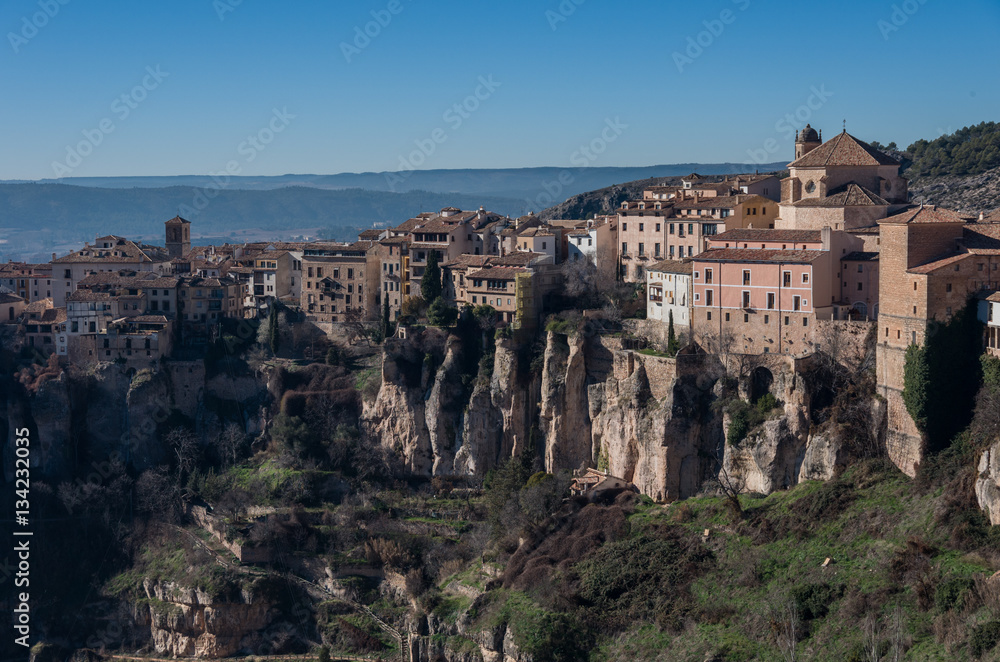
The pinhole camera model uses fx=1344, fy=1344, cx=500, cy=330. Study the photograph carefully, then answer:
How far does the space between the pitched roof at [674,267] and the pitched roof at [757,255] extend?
132cm

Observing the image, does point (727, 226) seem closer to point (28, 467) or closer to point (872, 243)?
point (872, 243)

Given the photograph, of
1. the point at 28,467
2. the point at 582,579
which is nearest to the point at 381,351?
the point at 28,467

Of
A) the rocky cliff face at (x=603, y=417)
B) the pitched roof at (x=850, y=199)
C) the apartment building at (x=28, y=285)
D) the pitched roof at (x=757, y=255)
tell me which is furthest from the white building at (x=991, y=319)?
the apartment building at (x=28, y=285)

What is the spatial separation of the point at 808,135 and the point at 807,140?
11.8 inches

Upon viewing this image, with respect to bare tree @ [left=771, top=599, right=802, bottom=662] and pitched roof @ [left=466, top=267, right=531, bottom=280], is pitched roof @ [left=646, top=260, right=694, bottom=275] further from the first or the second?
bare tree @ [left=771, top=599, right=802, bottom=662]

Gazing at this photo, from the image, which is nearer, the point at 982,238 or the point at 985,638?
the point at 985,638

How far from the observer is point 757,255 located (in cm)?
5147

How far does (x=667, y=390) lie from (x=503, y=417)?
1007 cm

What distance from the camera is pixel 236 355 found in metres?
70.9

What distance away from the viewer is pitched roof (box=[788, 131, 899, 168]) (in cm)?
5644

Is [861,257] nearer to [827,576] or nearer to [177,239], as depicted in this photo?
[827,576]

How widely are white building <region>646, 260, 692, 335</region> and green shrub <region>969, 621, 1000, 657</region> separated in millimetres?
21063

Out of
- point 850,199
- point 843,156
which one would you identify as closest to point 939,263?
point 850,199

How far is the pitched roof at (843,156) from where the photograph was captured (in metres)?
56.4
